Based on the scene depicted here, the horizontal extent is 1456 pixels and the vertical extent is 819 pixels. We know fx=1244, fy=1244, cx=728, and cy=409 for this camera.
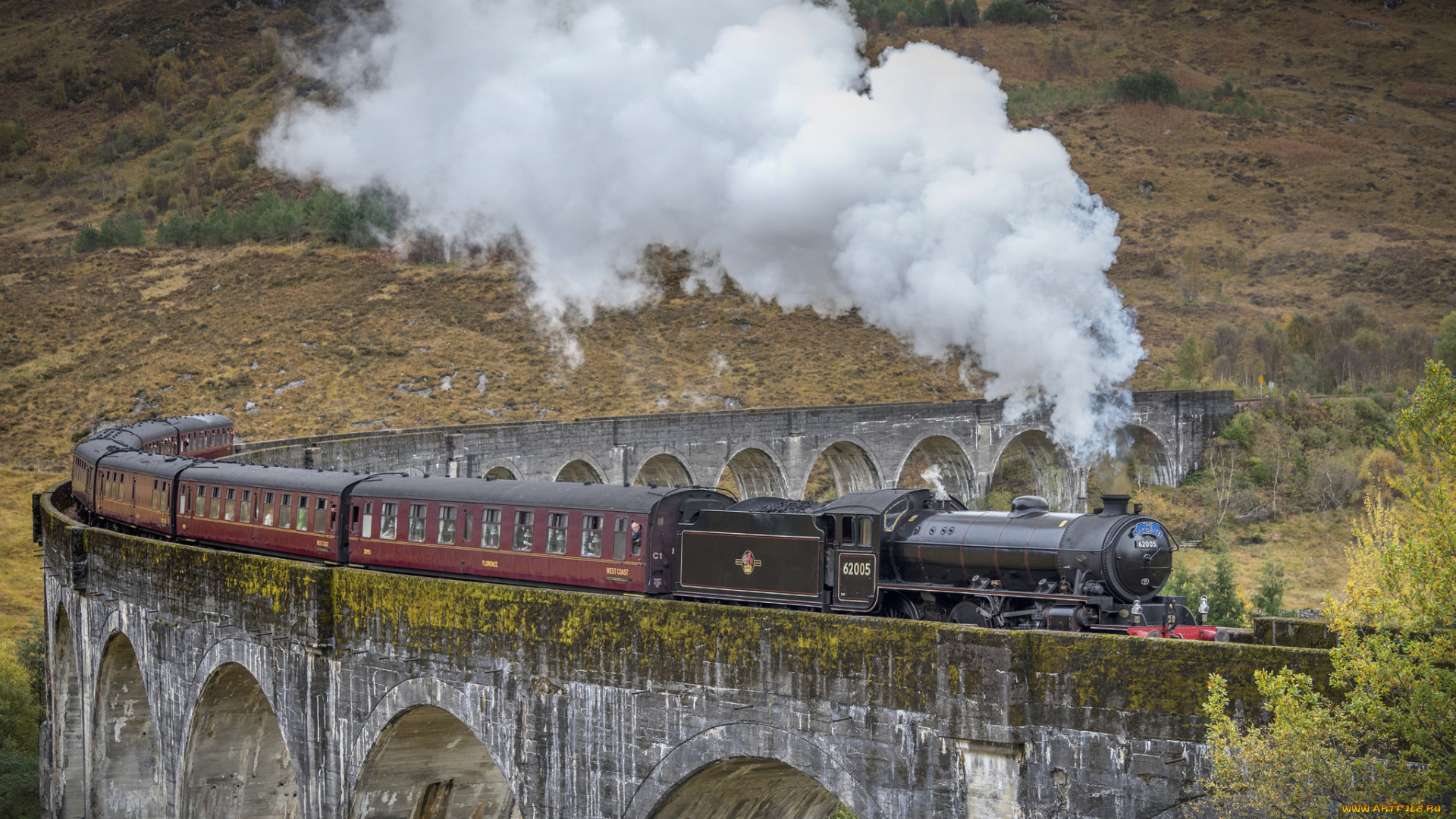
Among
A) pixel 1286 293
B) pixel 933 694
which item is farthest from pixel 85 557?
pixel 1286 293

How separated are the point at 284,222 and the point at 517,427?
2048 inches

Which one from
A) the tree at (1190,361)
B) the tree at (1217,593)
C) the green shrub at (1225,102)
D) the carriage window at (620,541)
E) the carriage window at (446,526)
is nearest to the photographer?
the carriage window at (620,541)

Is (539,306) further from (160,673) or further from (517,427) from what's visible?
(160,673)

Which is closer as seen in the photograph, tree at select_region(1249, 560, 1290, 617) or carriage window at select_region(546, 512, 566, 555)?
carriage window at select_region(546, 512, 566, 555)

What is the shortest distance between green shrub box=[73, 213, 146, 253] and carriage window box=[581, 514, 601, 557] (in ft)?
256

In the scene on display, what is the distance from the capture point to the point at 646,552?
15984 millimetres

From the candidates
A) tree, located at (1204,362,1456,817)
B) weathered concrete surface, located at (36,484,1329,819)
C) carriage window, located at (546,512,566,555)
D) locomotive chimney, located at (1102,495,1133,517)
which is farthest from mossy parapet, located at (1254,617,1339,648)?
carriage window, located at (546,512,566,555)

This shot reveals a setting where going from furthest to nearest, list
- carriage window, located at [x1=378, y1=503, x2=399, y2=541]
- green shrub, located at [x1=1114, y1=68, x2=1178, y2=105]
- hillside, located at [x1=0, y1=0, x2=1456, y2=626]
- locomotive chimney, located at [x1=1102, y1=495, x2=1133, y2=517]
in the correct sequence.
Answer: green shrub, located at [x1=1114, y1=68, x2=1178, y2=105]
hillside, located at [x1=0, y1=0, x2=1456, y2=626]
carriage window, located at [x1=378, y1=503, x2=399, y2=541]
locomotive chimney, located at [x1=1102, y1=495, x2=1133, y2=517]

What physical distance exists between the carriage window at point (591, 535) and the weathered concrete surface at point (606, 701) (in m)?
2.37

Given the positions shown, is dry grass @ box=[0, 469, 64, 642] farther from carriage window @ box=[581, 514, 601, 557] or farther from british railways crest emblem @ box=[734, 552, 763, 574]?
british railways crest emblem @ box=[734, 552, 763, 574]

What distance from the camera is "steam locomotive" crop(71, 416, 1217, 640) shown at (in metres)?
13.9

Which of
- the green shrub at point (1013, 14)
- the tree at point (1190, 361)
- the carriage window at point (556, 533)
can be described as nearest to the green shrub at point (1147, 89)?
the green shrub at point (1013, 14)

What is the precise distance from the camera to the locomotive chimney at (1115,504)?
46.8ft

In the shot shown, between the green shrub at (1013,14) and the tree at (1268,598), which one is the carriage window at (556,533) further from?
the green shrub at (1013,14)
